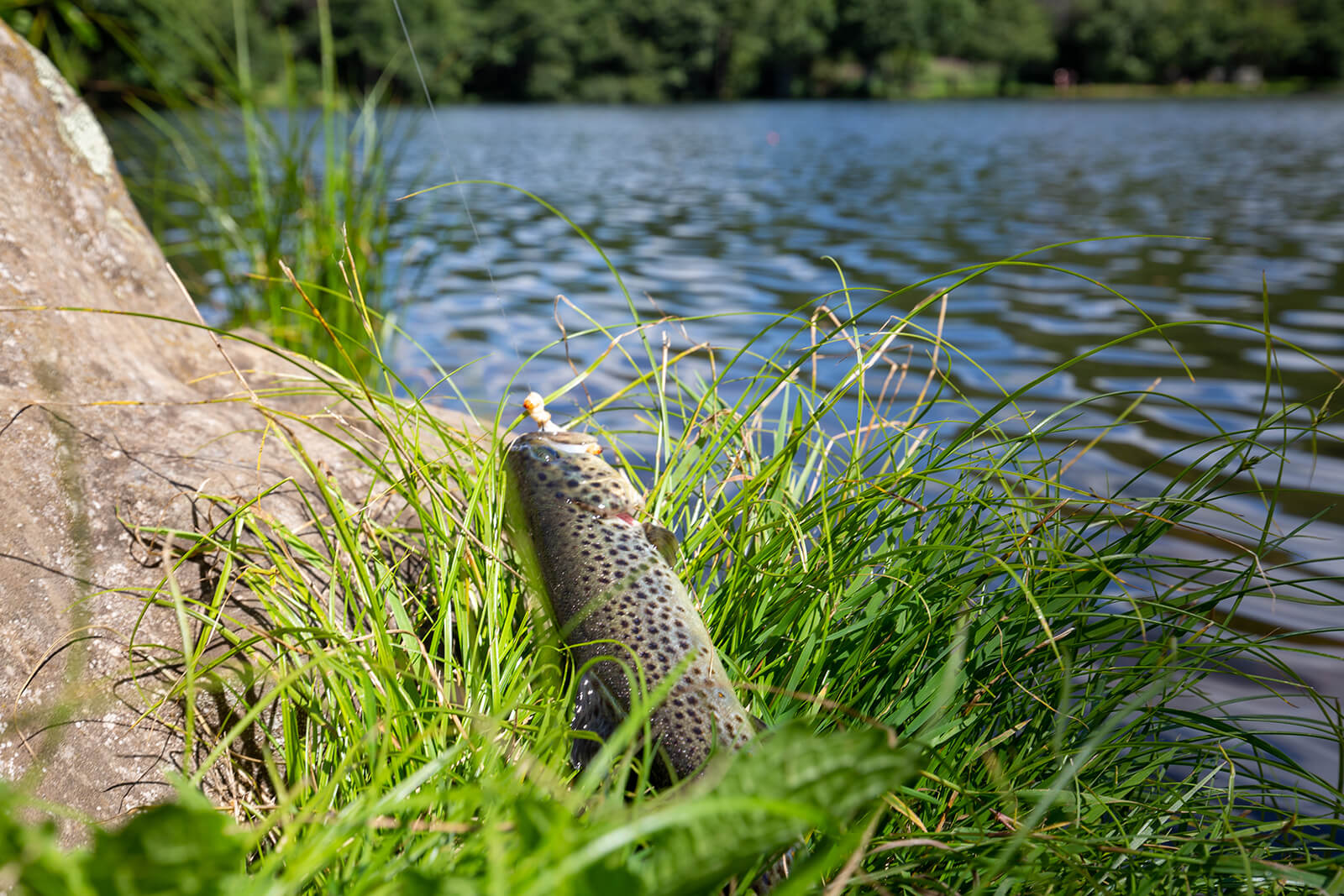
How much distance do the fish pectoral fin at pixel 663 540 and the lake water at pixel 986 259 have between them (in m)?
1.53

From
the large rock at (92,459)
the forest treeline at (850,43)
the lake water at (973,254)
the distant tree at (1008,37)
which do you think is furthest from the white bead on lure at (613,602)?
the distant tree at (1008,37)

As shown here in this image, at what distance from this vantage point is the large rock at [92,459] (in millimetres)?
2004

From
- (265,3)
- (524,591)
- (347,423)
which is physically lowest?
(524,591)

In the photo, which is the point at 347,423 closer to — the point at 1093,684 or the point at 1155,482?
the point at 1093,684

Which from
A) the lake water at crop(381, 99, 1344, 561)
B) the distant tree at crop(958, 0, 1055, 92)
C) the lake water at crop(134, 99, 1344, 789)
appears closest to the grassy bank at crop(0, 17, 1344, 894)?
the lake water at crop(134, 99, 1344, 789)

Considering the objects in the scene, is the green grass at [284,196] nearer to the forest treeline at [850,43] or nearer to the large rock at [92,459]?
the large rock at [92,459]

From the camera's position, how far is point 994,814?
1.96m

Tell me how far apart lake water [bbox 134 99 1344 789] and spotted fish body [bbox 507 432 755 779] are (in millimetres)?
1469

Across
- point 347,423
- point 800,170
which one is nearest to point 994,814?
point 347,423

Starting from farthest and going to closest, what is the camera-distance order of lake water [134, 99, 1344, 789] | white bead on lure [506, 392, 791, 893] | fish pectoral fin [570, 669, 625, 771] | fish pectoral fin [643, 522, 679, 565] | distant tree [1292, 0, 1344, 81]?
distant tree [1292, 0, 1344, 81] → lake water [134, 99, 1344, 789] → fish pectoral fin [643, 522, 679, 565] → fish pectoral fin [570, 669, 625, 771] → white bead on lure [506, 392, 791, 893]

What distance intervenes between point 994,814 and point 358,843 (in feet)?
4.48

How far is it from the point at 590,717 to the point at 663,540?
495 mm

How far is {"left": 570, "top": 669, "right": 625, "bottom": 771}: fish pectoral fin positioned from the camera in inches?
74.1

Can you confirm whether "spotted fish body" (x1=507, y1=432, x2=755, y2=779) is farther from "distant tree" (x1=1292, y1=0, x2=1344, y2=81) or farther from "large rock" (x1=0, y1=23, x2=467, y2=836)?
"distant tree" (x1=1292, y1=0, x2=1344, y2=81)
